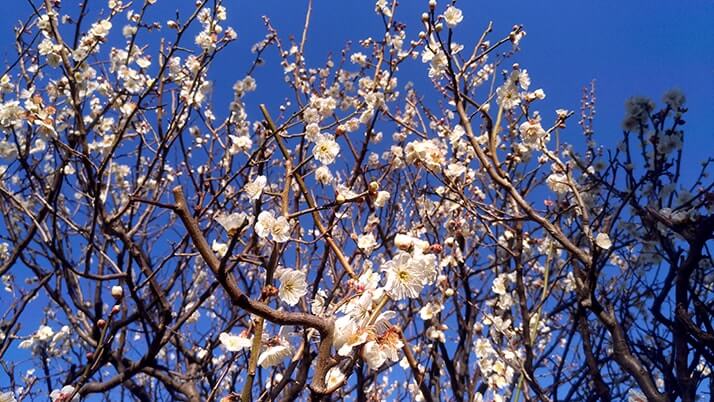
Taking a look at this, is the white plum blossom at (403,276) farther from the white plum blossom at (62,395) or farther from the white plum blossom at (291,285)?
the white plum blossom at (62,395)

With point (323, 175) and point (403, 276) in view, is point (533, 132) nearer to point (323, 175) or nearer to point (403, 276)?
point (323, 175)

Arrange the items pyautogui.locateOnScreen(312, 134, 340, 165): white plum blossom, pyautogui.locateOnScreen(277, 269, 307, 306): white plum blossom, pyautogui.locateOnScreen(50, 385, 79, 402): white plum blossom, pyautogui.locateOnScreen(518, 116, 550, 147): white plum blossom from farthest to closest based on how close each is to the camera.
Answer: pyautogui.locateOnScreen(518, 116, 550, 147): white plum blossom → pyautogui.locateOnScreen(312, 134, 340, 165): white plum blossom → pyautogui.locateOnScreen(50, 385, 79, 402): white plum blossom → pyautogui.locateOnScreen(277, 269, 307, 306): white plum blossom

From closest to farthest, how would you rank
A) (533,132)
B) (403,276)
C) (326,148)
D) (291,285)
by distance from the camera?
(403,276), (291,285), (326,148), (533,132)

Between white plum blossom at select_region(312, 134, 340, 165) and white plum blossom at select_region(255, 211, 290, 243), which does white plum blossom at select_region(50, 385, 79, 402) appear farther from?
white plum blossom at select_region(312, 134, 340, 165)

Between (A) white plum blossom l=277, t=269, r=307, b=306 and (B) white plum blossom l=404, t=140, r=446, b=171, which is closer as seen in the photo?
(A) white plum blossom l=277, t=269, r=307, b=306

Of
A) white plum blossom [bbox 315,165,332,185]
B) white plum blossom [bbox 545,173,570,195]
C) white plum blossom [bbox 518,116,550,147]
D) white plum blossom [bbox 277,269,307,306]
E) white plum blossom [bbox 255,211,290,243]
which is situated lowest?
white plum blossom [bbox 277,269,307,306]

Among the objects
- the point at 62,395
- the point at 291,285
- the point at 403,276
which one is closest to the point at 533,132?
the point at 403,276

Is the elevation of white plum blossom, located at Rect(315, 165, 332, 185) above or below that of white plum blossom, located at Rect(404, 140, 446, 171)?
below

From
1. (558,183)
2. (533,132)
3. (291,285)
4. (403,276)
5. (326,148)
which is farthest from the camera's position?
(558,183)

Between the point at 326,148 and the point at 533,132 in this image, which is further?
the point at 533,132

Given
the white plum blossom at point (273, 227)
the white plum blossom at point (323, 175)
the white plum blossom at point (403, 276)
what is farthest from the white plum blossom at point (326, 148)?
the white plum blossom at point (403, 276)

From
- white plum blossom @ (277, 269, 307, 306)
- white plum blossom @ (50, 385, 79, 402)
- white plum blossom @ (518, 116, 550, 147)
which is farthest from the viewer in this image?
white plum blossom @ (518, 116, 550, 147)

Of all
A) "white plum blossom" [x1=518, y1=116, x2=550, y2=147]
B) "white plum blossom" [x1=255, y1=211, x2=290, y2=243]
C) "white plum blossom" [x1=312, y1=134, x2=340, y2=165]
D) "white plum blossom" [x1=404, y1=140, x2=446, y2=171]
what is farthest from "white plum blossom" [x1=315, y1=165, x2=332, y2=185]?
"white plum blossom" [x1=518, y1=116, x2=550, y2=147]

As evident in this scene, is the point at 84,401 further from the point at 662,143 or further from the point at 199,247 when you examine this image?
the point at 662,143
